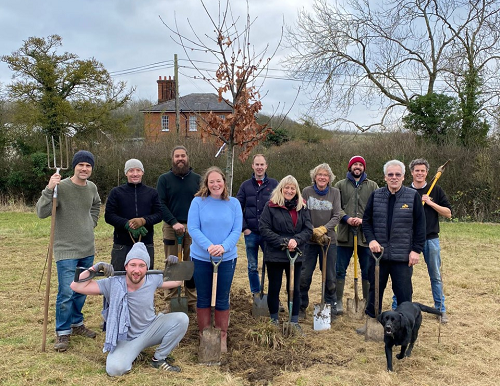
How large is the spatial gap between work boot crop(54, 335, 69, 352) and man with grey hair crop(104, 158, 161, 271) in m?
0.92

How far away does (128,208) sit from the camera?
5.04 metres

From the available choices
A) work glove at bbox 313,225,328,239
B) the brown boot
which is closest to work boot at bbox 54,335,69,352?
the brown boot

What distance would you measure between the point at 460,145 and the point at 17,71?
68.0ft

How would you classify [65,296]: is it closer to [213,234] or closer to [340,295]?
[213,234]

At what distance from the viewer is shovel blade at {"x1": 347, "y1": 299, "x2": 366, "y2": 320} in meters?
5.58

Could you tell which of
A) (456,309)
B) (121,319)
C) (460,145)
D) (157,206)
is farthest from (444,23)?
(121,319)

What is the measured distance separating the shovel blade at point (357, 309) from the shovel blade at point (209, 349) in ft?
6.81

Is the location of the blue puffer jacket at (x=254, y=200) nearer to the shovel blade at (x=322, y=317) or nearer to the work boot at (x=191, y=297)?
the work boot at (x=191, y=297)

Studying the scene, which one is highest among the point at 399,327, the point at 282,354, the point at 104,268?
the point at 104,268

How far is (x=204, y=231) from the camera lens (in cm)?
443

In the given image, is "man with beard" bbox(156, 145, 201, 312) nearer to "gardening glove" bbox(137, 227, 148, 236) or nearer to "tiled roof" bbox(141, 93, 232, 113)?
"gardening glove" bbox(137, 227, 148, 236)

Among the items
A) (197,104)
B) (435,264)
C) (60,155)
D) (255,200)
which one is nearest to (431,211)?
(435,264)

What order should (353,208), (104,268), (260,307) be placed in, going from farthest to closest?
(353,208) → (260,307) → (104,268)

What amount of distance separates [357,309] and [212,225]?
233cm
